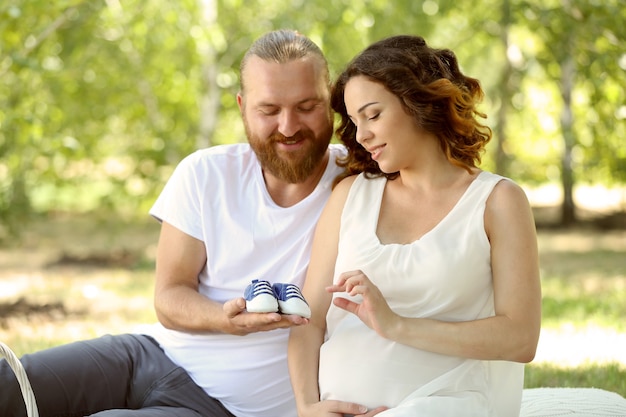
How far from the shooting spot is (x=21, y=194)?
26.9ft

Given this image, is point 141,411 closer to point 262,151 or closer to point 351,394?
point 351,394

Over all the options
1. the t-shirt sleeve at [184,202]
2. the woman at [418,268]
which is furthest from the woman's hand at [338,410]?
the t-shirt sleeve at [184,202]

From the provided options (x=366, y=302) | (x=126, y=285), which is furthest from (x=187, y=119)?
(x=366, y=302)

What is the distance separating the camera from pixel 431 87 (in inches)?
106

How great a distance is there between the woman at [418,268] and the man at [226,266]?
255 mm

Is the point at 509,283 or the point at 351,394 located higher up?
the point at 509,283

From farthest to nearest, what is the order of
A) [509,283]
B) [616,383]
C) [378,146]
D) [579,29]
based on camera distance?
1. [579,29]
2. [616,383]
3. [378,146]
4. [509,283]

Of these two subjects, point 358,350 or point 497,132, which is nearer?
point 358,350

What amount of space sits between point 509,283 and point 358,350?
18.7 inches

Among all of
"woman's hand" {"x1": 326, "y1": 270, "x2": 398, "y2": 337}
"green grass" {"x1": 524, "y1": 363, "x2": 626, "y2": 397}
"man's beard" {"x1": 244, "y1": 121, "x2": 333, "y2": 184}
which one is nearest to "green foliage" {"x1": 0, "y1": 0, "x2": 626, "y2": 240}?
"green grass" {"x1": 524, "y1": 363, "x2": 626, "y2": 397}

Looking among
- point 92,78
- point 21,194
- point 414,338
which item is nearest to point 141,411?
point 414,338

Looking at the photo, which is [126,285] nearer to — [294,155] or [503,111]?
[503,111]

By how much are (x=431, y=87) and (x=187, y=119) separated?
6.40 m

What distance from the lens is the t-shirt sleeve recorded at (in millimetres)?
3248
